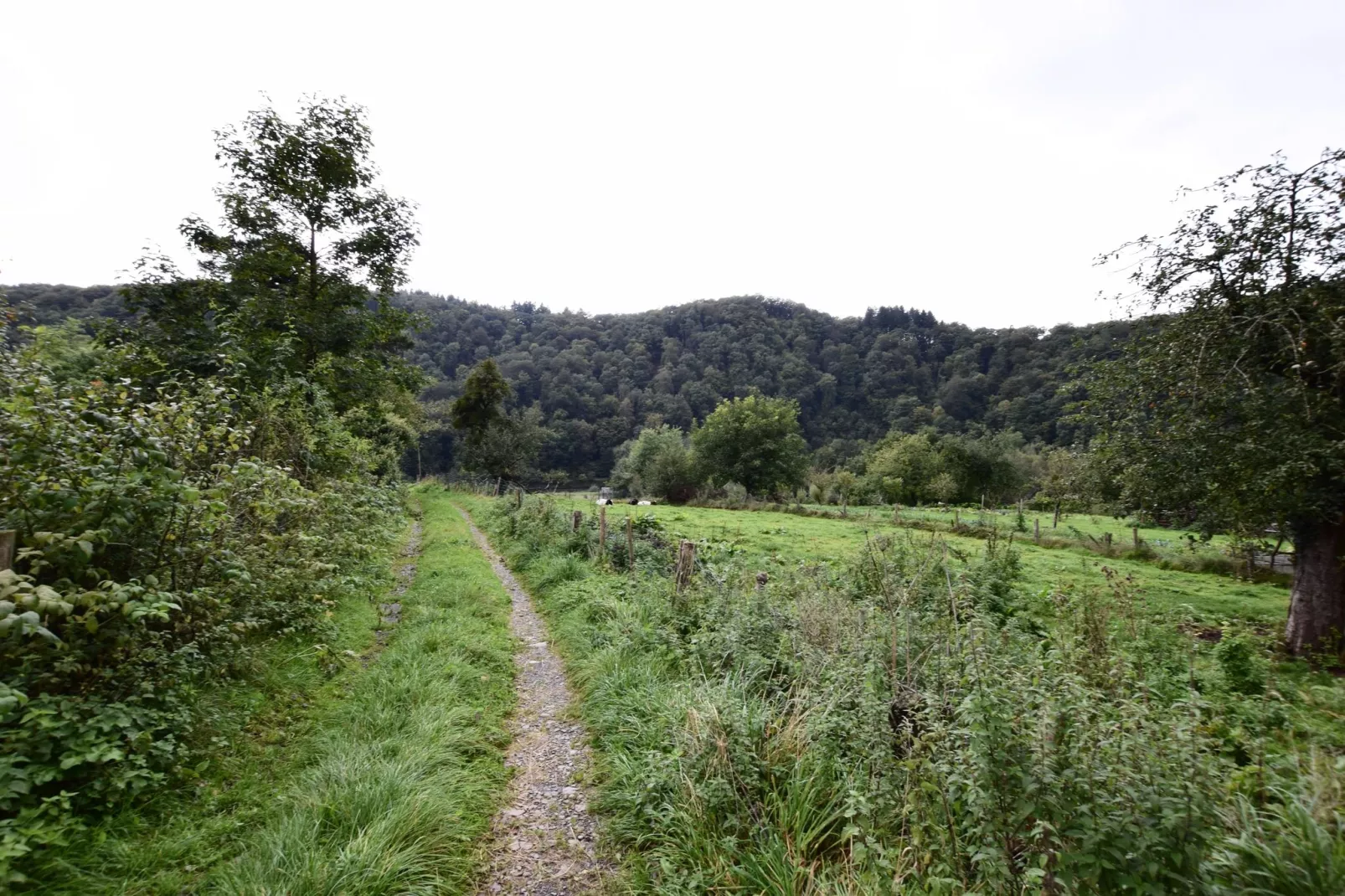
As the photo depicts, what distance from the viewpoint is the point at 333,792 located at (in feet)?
13.2

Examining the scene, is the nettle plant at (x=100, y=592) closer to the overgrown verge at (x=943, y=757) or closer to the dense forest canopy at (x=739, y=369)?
the overgrown verge at (x=943, y=757)

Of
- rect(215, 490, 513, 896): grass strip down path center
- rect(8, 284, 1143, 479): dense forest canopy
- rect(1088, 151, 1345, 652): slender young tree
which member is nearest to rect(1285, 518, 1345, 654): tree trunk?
rect(1088, 151, 1345, 652): slender young tree

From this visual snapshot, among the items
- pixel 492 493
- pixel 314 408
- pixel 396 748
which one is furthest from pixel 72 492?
pixel 492 493

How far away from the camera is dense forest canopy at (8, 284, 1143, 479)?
8050 centimetres

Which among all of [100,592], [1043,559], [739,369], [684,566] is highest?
[739,369]

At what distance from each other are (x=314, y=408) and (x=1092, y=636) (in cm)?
1277

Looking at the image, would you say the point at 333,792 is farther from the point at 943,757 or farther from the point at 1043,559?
the point at 1043,559

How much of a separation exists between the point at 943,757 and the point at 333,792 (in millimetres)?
4339

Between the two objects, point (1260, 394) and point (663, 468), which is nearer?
point (1260, 394)

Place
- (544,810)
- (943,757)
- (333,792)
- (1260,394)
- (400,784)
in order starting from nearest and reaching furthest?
(943,757), (333,792), (400,784), (544,810), (1260,394)

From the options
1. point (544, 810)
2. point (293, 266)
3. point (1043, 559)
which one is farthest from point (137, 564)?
point (1043, 559)

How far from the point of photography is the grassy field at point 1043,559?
11.7m

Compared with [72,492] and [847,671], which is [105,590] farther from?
[847,671]

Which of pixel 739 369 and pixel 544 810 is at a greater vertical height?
pixel 739 369
